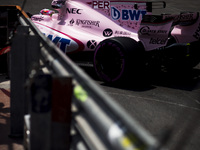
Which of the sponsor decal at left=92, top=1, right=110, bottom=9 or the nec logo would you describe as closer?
the sponsor decal at left=92, top=1, right=110, bottom=9

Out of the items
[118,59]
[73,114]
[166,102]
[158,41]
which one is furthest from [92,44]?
[73,114]

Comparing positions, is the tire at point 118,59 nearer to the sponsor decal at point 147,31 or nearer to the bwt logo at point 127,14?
the sponsor decal at point 147,31

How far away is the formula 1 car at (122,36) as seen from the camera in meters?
5.87

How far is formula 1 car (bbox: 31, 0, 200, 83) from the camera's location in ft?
19.2

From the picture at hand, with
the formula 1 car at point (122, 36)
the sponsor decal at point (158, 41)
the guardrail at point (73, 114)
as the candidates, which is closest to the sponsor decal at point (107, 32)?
the formula 1 car at point (122, 36)

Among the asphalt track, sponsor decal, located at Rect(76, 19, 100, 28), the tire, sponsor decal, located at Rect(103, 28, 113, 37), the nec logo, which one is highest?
the nec logo

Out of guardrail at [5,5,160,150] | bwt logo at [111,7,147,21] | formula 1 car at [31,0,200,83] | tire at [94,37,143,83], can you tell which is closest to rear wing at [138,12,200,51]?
formula 1 car at [31,0,200,83]

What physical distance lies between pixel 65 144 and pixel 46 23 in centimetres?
604

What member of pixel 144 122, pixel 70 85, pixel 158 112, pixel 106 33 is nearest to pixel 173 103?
pixel 158 112

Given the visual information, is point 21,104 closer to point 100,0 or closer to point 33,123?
point 33,123

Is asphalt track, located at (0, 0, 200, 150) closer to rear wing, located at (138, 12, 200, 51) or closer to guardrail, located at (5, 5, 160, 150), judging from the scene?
rear wing, located at (138, 12, 200, 51)

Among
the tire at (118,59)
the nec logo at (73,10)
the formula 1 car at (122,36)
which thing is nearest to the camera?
the tire at (118,59)

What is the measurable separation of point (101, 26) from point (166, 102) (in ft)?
7.29

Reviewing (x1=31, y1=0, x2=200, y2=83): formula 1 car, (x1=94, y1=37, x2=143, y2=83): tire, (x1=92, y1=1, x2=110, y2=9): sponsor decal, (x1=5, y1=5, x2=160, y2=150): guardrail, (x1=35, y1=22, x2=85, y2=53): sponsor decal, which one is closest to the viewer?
(x1=5, y1=5, x2=160, y2=150): guardrail
